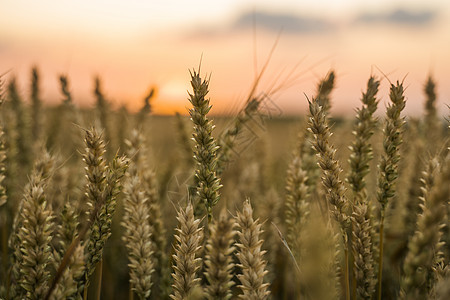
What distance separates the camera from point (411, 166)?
7.76ft

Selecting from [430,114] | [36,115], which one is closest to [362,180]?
[430,114]

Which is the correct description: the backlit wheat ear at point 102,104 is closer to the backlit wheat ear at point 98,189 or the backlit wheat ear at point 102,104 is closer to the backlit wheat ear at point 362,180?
the backlit wheat ear at point 98,189

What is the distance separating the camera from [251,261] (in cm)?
99

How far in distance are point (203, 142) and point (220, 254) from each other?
0.39 meters

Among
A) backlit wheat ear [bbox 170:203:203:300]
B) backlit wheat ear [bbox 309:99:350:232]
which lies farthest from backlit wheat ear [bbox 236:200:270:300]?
backlit wheat ear [bbox 309:99:350:232]

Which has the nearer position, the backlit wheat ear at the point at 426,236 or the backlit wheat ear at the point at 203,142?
the backlit wheat ear at the point at 426,236

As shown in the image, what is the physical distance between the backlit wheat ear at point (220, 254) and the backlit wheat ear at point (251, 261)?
5 cm

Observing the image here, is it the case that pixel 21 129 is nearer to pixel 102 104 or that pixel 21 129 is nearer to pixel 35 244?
pixel 102 104

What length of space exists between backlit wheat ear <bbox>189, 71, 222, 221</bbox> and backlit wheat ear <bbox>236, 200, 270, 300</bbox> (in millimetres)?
195

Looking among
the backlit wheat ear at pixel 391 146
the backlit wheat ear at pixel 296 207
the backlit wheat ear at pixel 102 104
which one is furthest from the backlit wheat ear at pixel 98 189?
the backlit wheat ear at pixel 102 104

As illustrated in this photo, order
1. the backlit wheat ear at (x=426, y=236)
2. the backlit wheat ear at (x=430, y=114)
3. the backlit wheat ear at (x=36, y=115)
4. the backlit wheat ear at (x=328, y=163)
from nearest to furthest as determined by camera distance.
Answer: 1. the backlit wheat ear at (x=426, y=236)
2. the backlit wheat ear at (x=328, y=163)
3. the backlit wheat ear at (x=430, y=114)
4. the backlit wheat ear at (x=36, y=115)

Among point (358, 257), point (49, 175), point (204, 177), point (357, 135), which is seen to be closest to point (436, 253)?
point (358, 257)

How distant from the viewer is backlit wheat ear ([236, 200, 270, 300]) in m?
0.98

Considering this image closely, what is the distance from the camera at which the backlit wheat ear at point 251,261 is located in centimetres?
98
